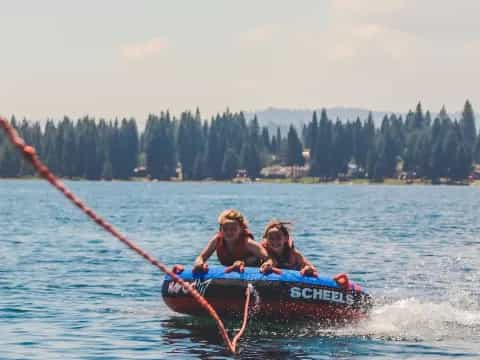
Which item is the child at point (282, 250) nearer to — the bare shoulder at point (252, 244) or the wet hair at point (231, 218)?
the bare shoulder at point (252, 244)

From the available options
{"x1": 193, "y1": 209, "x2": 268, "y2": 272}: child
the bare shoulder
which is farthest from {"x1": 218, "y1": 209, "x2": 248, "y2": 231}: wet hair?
the bare shoulder

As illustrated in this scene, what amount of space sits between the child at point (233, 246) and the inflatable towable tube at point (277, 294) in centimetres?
21

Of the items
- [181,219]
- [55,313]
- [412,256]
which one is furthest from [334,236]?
[55,313]

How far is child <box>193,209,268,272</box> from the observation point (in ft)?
62.0

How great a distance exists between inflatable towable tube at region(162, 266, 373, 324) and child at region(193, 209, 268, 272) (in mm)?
209

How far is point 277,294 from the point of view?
61.5 ft

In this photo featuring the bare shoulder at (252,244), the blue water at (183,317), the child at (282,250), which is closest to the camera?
the blue water at (183,317)

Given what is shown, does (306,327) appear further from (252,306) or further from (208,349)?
(208,349)

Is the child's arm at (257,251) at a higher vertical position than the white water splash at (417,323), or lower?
higher

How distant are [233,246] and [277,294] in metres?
1.31

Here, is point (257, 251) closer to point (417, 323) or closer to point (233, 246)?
point (233, 246)

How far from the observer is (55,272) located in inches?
1168

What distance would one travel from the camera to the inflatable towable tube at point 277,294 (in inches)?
738

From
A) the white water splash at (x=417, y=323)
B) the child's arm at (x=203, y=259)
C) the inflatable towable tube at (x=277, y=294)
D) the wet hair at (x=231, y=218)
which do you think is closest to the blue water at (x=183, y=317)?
the white water splash at (x=417, y=323)
